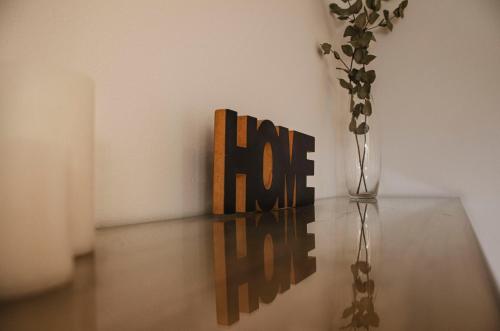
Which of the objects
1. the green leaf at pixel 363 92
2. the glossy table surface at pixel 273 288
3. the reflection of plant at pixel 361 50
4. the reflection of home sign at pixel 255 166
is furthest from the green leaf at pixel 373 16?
the glossy table surface at pixel 273 288

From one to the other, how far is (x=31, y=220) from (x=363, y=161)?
1440 millimetres

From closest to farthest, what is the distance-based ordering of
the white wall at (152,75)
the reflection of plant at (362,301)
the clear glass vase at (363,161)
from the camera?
the reflection of plant at (362,301)
the white wall at (152,75)
the clear glass vase at (363,161)

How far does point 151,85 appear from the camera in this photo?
774 mm

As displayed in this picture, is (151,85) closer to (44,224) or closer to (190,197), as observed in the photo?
(190,197)

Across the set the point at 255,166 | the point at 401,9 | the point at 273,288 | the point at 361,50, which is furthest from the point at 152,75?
the point at 401,9

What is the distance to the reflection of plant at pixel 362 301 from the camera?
206mm

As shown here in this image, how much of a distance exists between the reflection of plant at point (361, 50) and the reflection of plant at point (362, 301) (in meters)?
1.29

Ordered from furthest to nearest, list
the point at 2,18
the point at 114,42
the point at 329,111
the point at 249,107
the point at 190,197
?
the point at 329,111 → the point at 249,107 → the point at 190,197 → the point at 114,42 → the point at 2,18

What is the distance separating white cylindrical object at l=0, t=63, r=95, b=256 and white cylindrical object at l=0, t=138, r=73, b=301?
0.06 ft

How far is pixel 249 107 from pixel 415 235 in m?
0.72

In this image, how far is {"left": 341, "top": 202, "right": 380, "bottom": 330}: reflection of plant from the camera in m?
0.21

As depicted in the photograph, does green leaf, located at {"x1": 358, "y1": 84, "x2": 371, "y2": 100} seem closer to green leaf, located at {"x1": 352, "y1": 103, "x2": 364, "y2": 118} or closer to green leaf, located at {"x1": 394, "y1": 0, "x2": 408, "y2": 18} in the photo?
green leaf, located at {"x1": 352, "y1": 103, "x2": 364, "y2": 118}

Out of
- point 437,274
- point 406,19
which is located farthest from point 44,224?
point 406,19

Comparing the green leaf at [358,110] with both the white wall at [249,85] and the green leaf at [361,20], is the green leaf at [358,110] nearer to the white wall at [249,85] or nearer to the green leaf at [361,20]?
the white wall at [249,85]
